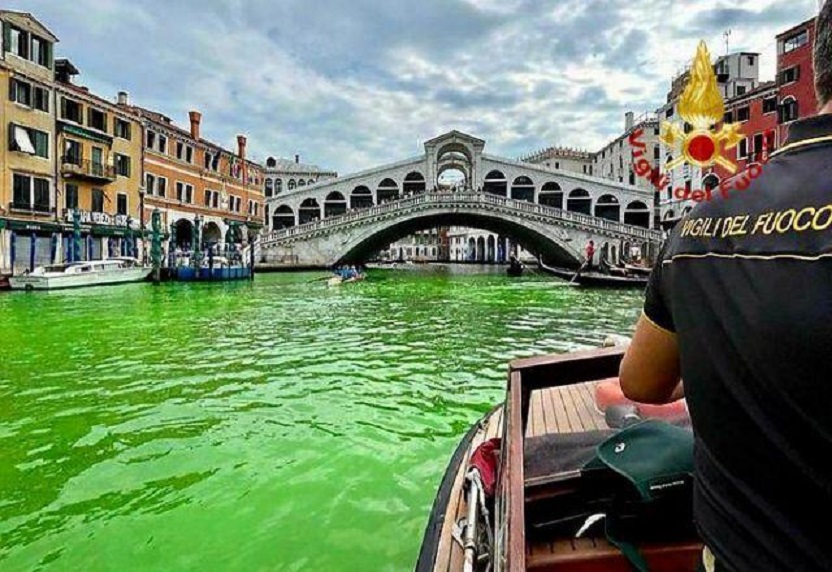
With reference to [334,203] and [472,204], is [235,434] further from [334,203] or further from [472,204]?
[334,203]

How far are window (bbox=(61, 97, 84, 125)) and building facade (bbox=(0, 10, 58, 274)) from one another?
60 cm

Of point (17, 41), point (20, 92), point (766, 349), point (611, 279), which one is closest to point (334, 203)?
point (20, 92)

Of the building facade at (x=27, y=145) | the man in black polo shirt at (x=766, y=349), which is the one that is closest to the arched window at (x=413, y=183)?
the building facade at (x=27, y=145)

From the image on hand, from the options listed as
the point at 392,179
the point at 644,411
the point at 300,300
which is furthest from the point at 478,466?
the point at 392,179

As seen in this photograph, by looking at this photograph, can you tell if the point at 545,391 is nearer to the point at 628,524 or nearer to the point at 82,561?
the point at 628,524

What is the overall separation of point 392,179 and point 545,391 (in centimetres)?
3542

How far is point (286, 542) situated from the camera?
2990 millimetres

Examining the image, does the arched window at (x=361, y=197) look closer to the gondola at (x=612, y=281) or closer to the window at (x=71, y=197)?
the window at (x=71, y=197)

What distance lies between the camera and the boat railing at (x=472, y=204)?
90.5ft

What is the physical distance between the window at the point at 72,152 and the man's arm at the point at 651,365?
74.9 feet

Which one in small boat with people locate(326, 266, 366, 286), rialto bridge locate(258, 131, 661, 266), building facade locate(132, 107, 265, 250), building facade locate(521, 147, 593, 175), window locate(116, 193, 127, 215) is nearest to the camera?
small boat with people locate(326, 266, 366, 286)

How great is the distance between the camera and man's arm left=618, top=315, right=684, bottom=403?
0.96 metres

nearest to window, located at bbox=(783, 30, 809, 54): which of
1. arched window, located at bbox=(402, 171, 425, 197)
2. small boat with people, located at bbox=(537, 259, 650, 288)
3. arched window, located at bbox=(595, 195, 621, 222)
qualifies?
small boat with people, located at bbox=(537, 259, 650, 288)

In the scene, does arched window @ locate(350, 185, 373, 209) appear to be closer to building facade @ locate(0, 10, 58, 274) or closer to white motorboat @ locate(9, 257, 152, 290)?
white motorboat @ locate(9, 257, 152, 290)
